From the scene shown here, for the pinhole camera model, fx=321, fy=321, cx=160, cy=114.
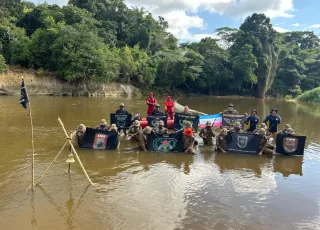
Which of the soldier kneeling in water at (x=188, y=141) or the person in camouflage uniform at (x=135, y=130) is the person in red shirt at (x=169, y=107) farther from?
the soldier kneeling in water at (x=188, y=141)

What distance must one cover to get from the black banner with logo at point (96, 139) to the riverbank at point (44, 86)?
2794 centimetres

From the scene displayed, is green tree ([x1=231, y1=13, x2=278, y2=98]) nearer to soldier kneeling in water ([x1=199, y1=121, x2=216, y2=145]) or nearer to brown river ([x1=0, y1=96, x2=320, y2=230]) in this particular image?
soldier kneeling in water ([x1=199, y1=121, x2=216, y2=145])

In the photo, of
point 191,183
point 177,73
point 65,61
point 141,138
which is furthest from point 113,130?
point 177,73

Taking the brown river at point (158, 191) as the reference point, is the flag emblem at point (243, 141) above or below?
above

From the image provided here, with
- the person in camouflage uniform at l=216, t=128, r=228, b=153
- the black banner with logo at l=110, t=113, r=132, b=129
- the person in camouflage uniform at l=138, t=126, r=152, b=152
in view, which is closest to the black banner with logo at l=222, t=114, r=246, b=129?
the person in camouflage uniform at l=216, t=128, r=228, b=153

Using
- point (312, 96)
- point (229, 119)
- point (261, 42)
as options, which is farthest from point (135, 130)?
point (261, 42)

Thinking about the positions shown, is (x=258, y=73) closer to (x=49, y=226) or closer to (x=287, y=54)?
(x=287, y=54)

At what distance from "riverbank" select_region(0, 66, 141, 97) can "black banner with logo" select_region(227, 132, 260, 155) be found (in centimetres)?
3073

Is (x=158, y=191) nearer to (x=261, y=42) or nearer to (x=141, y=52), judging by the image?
(x=141, y=52)

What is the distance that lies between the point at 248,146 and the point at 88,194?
704 cm

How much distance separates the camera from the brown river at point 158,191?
684 cm

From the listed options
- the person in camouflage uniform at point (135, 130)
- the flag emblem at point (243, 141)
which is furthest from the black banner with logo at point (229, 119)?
the person in camouflage uniform at point (135, 130)

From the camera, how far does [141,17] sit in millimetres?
62906

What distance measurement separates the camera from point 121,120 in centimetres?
1555
